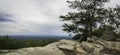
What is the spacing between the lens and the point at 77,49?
34.6 meters

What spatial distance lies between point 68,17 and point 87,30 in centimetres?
572

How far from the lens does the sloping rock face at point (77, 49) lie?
1235 inches

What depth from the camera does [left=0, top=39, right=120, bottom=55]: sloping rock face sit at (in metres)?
31.4

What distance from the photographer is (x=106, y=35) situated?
38.9 meters

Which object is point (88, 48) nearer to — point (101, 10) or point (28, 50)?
point (28, 50)

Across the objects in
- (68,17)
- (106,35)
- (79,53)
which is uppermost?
(68,17)

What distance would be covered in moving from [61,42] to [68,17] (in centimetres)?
1791

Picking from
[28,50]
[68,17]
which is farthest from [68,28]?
[28,50]

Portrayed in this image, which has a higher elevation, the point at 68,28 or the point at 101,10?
the point at 101,10

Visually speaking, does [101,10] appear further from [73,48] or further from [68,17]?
[73,48]

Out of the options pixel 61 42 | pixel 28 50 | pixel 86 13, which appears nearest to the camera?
pixel 28 50

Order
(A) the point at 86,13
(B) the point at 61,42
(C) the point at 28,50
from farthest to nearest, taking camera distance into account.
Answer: (A) the point at 86,13 → (B) the point at 61,42 → (C) the point at 28,50

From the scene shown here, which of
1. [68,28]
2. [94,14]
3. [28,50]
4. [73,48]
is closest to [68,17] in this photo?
[68,28]

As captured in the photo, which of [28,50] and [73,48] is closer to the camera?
[28,50]
